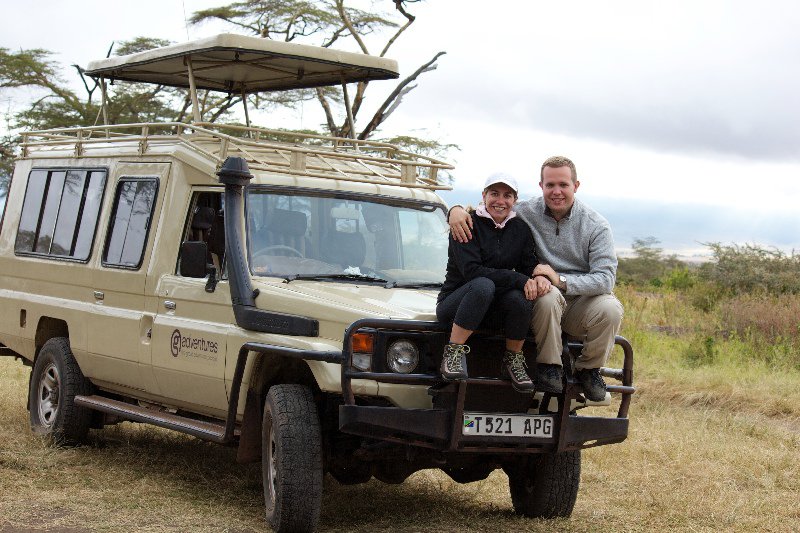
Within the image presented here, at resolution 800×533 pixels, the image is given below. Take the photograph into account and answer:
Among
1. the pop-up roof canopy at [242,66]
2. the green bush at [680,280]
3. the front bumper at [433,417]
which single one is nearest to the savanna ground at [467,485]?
the front bumper at [433,417]

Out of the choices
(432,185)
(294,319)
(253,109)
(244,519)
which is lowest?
(244,519)

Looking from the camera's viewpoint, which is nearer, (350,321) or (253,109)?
(350,321)

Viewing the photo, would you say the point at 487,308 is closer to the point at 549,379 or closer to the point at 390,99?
the point at 549,379

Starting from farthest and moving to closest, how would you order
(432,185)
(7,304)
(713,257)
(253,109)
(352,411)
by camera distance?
(253,109) < (713,257) < (7,304) < (432,185) < (352,411)

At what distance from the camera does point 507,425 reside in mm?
5738

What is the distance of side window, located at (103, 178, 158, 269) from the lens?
7.68m

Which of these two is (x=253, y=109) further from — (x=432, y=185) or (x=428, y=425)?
(x=428, y=425)

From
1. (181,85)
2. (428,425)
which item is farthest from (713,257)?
(428,425)

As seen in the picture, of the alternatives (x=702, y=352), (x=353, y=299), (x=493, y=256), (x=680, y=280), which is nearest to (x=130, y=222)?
(x=353, y=299)

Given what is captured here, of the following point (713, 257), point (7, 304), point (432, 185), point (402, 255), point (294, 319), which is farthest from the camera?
point (713, 257)

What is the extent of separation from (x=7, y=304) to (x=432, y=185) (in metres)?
3.64

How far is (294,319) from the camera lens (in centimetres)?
611

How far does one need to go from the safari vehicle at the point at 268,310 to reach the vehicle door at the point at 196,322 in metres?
0.01

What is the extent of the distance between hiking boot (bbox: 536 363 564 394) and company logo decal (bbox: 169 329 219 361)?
1877 millimetres
